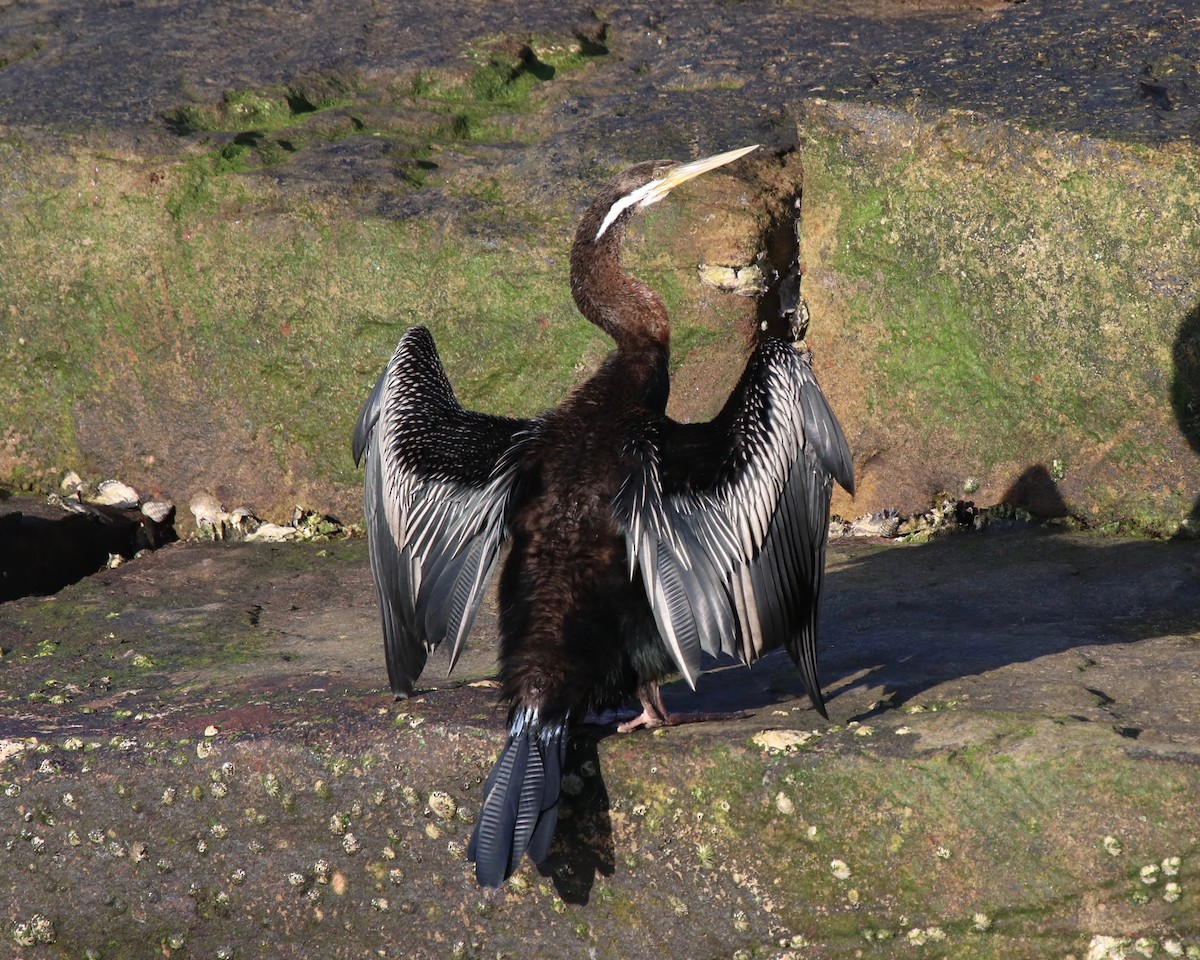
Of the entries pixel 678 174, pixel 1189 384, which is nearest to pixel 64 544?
pixel 678 174

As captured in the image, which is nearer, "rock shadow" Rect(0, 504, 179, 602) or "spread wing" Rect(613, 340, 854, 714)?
"spread wing" Rect(613, 340, 854, 714)

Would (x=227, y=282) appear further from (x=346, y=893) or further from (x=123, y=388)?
(x=346, y=893)

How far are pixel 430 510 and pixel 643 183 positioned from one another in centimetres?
157

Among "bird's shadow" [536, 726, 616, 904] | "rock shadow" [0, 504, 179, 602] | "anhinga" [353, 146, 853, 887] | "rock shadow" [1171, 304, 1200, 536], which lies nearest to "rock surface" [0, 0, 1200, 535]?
"rock shadow" [1171, 304, 1200, 536]

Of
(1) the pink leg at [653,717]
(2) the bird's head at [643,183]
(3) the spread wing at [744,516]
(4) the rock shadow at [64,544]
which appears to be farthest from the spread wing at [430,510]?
(4) the rock shadow at [64,544]

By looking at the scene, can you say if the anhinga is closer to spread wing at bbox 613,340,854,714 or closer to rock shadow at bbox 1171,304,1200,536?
spread wing at bbox 613,340,854,714

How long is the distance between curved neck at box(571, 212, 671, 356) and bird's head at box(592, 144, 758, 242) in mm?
29

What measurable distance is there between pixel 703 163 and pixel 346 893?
8.91 feet

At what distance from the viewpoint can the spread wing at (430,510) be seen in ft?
12.5

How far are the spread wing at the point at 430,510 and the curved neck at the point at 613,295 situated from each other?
55 cm

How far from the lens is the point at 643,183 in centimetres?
482

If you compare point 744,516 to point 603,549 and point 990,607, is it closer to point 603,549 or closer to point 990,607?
point 603,549

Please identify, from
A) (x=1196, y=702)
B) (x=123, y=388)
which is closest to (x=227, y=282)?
(x=123, y=388)

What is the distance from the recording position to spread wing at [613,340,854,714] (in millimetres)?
3654
